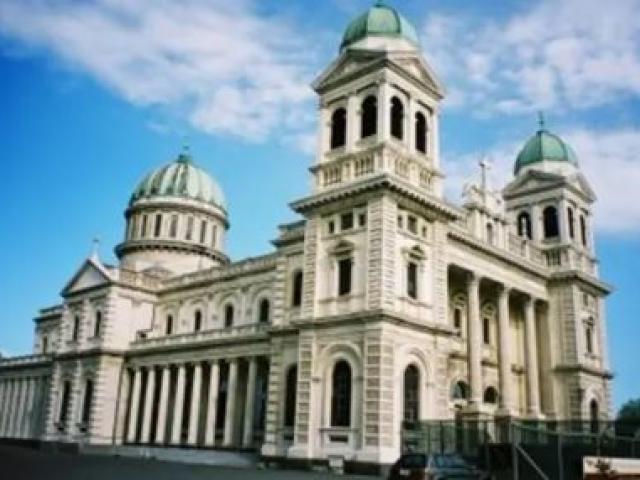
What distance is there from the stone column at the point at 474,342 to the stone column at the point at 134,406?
26621 mm

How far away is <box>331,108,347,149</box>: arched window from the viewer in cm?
4031

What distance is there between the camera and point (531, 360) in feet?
155

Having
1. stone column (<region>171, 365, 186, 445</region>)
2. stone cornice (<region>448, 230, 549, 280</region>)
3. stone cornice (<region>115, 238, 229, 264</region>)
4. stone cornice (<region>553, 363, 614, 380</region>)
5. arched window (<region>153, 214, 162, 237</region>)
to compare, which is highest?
arched window (<region>153, 214, 162, 237</region>)

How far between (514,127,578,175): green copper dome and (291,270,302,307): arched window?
76.3ft

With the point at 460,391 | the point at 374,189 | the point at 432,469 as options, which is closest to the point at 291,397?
the point at 460,391

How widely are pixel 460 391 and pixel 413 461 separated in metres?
22.5

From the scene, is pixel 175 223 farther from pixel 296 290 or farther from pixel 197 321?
pixel 296 290

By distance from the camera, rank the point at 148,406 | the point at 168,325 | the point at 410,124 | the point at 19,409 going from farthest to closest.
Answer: the point at 19,409 → the point at 168,325 → the point at 148,406 → the point at 410,124

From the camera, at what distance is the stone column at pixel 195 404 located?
50.1 m

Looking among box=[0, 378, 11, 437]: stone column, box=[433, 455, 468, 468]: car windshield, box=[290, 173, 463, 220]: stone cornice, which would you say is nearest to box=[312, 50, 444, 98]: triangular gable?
box=[290, 173, 463, 220]: stone cornice

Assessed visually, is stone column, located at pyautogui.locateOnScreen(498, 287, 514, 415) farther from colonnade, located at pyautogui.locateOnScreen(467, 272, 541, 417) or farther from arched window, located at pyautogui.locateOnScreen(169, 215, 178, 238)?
arched window, located at pyautogui.locateOnScreen(169, 215, 178, 238)

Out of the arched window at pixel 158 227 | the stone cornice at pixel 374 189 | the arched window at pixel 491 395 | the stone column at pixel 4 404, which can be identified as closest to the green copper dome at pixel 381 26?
the stone cornice at pixel 374 189

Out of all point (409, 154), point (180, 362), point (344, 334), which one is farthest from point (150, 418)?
point (409, 154)

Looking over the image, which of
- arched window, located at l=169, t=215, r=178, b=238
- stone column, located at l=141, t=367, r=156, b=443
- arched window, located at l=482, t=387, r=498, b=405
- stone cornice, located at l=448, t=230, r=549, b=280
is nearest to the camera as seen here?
stone cornice, located at l=448, t=230, r=549, b=280
